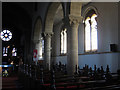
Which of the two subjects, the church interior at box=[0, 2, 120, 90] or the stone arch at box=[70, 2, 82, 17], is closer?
the church interior at box=[0, 2, 120, 90]

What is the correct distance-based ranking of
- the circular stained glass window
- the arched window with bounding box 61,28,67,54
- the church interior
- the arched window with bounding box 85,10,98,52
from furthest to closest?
the circular stained glass window
the arched window with bounding box 61,28,67,54
the arched window with bounding box 85,10,98,52
the church interior

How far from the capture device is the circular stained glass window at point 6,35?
21222mm

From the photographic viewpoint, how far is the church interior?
16.4ft

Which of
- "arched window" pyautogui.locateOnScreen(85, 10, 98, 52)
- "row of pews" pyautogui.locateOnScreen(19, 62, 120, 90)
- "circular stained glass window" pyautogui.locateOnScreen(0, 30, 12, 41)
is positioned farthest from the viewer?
"circular stained glass window" pyautogui.locateOnScreen(0, 30, 12, 41)

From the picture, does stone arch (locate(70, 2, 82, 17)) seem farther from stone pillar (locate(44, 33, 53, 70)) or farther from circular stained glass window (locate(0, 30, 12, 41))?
circular stained glass window (locate(0, 30, 12, 41))

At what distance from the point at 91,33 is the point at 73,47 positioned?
4696 mm

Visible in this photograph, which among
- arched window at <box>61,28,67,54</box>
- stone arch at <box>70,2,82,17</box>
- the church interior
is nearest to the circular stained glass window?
the church interior

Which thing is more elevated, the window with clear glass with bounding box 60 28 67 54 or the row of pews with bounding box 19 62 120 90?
the window with clear glass with bounding box 60 28 67 54

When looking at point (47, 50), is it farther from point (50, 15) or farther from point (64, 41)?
point (64, 41)

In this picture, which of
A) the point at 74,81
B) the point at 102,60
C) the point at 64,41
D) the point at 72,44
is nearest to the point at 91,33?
the point at 102,60

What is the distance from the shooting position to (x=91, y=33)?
1154 cm

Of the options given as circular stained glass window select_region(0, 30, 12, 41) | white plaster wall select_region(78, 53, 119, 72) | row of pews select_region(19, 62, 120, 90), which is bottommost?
row of pews select_region(19, 62, 120, 90)

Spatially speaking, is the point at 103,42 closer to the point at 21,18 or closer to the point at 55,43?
the point at 55,43

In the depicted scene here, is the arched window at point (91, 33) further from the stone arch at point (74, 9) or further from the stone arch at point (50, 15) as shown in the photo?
the stone arch at point (74, 9)
